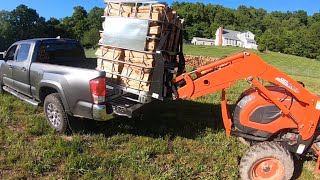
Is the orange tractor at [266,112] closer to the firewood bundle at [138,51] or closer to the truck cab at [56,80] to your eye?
the firewood bundle at [138,51]

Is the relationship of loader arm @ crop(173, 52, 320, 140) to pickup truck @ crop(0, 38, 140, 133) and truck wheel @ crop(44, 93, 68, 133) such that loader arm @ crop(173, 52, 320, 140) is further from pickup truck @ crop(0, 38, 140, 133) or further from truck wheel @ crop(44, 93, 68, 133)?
truck wheel @ crop(44, 93, 68, 133)

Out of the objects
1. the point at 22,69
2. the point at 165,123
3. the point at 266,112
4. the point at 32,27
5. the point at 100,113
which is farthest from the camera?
the point at 32,27

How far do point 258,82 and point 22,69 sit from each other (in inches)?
209

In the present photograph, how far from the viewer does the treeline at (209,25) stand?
3460 inches

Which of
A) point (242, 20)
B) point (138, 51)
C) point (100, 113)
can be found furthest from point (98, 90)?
point (242, 20)

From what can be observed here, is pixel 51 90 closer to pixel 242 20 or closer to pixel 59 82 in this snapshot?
pixel 59 82

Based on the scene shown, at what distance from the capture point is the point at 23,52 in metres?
8.53

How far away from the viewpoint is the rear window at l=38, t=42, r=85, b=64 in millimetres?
8227

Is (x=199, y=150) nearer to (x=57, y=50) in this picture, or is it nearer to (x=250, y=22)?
(x=57, y=50)

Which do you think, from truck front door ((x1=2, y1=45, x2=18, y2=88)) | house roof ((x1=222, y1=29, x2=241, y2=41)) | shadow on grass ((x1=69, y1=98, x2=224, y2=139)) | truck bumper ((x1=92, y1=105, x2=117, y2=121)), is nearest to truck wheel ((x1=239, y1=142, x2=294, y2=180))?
shadow on grass ((x1=69, y1=98, x2=224, y2=139))

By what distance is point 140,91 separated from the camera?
6.22 meters

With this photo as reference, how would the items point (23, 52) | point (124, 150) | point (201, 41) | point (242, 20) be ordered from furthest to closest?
point (242, 20)
point (201, 41)
point (23, 52)
point (124, 150)

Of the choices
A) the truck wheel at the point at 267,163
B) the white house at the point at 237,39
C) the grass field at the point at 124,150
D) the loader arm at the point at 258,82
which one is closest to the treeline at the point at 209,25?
the white house at the point at 237,39

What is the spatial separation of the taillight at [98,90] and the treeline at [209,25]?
190ft
